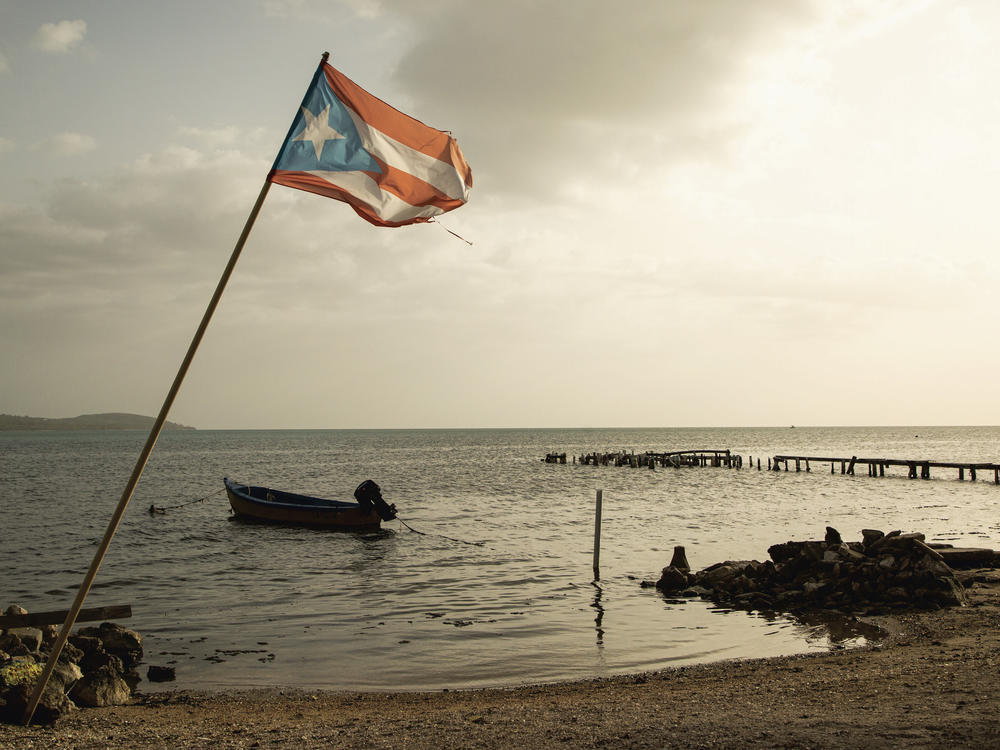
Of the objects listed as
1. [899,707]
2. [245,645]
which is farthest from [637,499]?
[899,707]

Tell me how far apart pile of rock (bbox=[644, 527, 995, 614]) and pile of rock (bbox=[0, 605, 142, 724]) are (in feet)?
34.9

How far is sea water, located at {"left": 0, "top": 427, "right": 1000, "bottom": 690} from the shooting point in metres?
11.5

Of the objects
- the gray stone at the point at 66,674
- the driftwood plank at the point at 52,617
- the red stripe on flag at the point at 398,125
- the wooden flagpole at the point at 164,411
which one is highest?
the red stripe on flag at the point at 398,125

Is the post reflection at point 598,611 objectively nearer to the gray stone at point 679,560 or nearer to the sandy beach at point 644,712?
the gray stone at point 679,560

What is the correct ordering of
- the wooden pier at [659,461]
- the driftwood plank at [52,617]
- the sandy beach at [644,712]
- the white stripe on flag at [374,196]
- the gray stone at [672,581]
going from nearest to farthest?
the sandy beach at [644,712] < the white stripe on flag at [374,196] < the driftwood plank at [52,617] < the gray stone at [672,581] < the wooden pier at [659,461]

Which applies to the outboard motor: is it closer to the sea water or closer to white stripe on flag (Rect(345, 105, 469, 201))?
the sea water

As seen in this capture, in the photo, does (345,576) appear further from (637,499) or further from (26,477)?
(26,477)

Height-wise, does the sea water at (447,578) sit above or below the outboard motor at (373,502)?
below

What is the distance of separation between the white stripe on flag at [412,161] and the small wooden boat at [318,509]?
21.2 m

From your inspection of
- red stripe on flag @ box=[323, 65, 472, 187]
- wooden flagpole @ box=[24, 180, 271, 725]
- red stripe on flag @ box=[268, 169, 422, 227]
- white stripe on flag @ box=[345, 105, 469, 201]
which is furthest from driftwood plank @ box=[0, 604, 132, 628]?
red stripe on flag @ box=[323, 65, 472, 187]

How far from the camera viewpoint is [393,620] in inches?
549

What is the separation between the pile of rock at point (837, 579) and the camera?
1377 cm

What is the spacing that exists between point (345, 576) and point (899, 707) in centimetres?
1450

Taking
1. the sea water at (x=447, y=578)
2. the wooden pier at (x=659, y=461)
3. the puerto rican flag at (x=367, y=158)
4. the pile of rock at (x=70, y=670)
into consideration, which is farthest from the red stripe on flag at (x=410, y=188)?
the wooden pier at (x=659, y=461)
